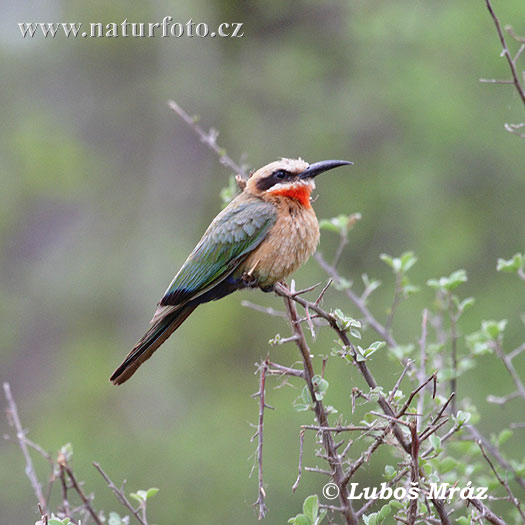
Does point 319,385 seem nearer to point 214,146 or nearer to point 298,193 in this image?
point 298,193

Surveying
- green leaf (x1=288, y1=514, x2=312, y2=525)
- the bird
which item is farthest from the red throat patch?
green leaf (x1=288, y1=514, x2=312, y2=525)

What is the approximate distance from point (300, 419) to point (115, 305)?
2853mm

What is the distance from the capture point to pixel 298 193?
3498 mm

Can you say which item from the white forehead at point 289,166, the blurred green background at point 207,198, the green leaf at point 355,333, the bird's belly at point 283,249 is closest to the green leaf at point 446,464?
the green leaf at point 355,333

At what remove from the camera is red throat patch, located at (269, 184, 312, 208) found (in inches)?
137

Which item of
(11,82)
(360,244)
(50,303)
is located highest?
(11,82)

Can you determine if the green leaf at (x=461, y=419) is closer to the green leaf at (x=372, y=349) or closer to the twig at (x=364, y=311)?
the green leaf at (x=372, y=349)

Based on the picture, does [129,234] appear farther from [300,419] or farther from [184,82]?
[300,419]

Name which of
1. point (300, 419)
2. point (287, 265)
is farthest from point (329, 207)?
point (287, 265)

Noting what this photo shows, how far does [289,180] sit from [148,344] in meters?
0.88

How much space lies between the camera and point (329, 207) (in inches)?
334

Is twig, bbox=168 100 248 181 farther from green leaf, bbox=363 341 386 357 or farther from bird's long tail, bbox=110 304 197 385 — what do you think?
green leaf, bbox=363 341 386 357

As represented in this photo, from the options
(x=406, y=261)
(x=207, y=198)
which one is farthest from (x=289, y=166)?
(x=207, y=198)

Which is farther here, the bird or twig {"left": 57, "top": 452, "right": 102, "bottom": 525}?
the bird
